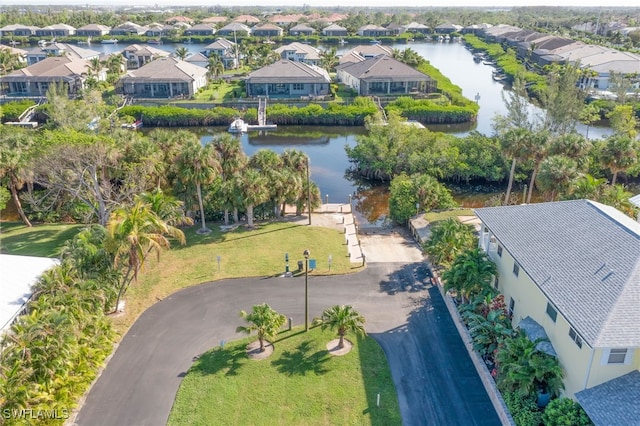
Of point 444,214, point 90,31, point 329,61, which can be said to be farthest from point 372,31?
point 444,214

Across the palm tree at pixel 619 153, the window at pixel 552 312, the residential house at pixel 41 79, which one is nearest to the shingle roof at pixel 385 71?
the palm tree at pixel 619 153

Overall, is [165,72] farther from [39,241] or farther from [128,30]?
[128,30]

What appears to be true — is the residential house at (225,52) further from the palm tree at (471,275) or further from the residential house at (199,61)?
the palm tree at (471,275)

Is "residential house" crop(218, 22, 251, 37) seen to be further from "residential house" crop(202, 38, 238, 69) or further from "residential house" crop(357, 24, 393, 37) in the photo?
"residential house" crop(202, 38, 238, 69)

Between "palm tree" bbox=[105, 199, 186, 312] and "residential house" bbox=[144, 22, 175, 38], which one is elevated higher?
"residential house" bbox=[144, 22, 175, 38]

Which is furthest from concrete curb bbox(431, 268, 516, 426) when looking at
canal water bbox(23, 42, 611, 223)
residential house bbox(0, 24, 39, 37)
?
residential house bbox(0, 24, 39, 37)

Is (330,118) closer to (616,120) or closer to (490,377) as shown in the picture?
(616,120)
